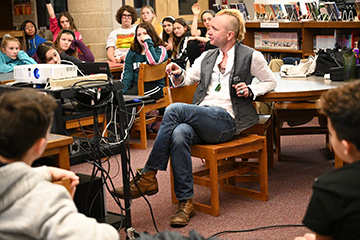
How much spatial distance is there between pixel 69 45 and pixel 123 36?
119cm

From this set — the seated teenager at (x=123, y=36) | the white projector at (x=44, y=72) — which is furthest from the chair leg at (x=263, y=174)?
the seated teenager at (x=123, y=36)

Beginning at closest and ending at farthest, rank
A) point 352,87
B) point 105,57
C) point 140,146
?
point 352,87 → point 140,146 → point 105,57

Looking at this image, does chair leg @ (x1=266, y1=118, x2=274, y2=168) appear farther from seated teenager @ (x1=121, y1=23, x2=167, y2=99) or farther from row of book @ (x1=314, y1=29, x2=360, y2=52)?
row of book @ (x1=314, y1=29, x2=360, y2=52)

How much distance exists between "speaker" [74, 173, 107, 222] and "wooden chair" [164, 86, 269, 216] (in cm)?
64

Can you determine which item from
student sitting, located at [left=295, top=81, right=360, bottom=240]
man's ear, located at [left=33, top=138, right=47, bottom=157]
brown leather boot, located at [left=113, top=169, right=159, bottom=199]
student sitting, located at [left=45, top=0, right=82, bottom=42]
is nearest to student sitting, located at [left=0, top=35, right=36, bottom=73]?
student sitting, located at [left=45, top=0, right=82, bottom=42]

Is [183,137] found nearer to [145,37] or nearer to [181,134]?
[181,134]

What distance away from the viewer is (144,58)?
5.16 meters

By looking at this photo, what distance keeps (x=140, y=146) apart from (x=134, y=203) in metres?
1.49

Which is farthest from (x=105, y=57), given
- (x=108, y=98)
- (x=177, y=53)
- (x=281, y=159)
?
(x=108, y=98)

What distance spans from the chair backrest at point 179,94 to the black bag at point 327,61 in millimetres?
980

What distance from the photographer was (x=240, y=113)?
3402 mm

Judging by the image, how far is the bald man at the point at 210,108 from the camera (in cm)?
319

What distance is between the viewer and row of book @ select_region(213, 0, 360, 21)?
593 centimetres

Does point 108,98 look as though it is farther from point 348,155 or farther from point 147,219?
point 348,155
